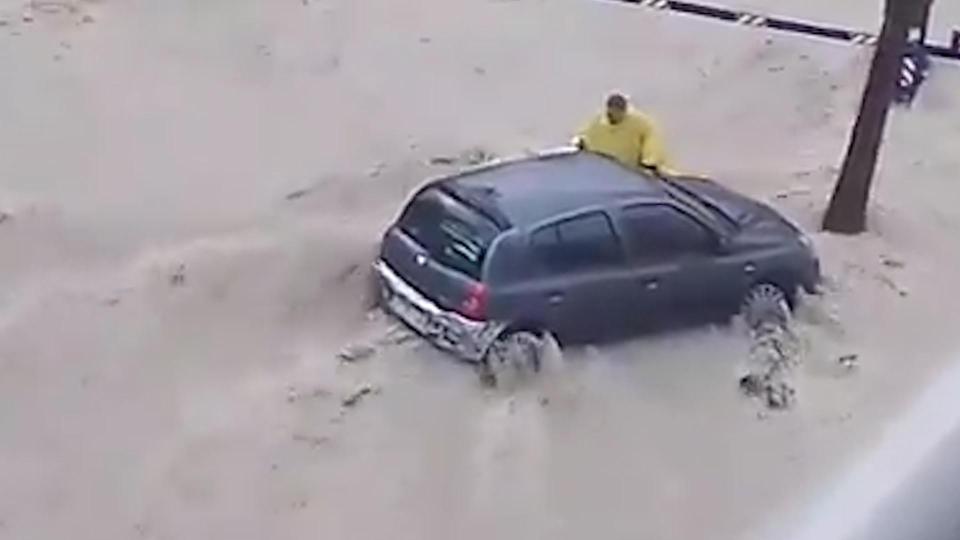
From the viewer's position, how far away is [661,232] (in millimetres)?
11695

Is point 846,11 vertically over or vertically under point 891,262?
over

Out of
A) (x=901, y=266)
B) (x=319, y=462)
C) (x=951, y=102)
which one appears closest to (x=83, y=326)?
(x=319, y=462)

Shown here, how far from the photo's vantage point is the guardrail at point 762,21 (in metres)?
20.2

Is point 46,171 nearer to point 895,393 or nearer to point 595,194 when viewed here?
point 595,194

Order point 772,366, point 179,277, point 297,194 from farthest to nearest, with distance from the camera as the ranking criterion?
point 297,194 → point 179,277 → point 772,366

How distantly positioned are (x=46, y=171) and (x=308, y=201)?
2344 mm

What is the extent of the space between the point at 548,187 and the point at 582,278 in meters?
0.83

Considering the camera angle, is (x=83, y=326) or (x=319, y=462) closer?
(x=319, y=462)

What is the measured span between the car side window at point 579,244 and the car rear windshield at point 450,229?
1.13 ft

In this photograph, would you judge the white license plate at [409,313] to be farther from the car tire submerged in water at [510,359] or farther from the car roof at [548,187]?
the car roof at [548,187]

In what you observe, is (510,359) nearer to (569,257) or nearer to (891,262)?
(569,257)

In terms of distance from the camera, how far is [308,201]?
14.3m

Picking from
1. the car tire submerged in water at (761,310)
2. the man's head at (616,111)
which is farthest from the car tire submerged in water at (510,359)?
the man's head at (616,111)

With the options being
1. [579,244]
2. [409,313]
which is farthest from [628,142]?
[409,313]
